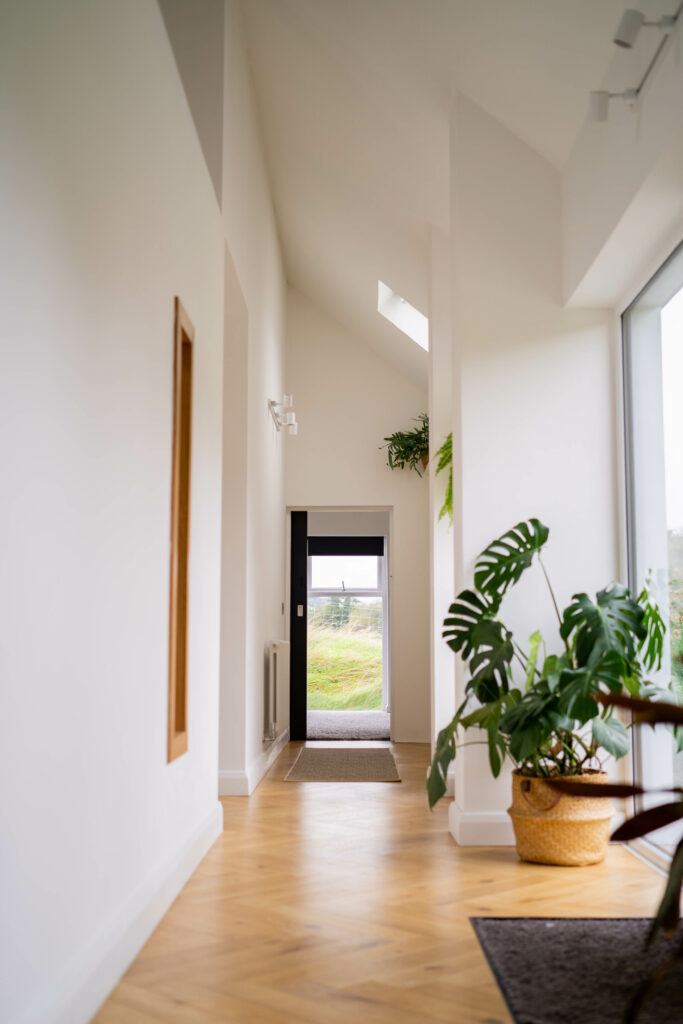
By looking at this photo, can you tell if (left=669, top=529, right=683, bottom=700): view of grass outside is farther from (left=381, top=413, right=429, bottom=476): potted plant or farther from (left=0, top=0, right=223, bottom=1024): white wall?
(left=381, top=413, right=429, bottom=476): potted plant

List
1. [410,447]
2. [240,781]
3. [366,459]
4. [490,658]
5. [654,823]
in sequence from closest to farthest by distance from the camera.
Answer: [654,823] → [490,658] → [240,781] → [410,447] → [366,459]

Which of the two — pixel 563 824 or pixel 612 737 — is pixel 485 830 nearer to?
pixel 563 824

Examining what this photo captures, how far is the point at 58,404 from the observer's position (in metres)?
1.95

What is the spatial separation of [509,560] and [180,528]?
1.33m

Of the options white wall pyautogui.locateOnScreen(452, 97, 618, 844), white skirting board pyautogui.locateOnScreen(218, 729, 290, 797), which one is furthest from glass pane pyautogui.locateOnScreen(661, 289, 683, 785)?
white skirting board pyautogui.locateOnScreen(218, 729, 290, 797)

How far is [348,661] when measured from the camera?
1114cm

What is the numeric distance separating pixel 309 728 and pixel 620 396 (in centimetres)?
577

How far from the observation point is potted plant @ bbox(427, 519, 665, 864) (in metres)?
3.33

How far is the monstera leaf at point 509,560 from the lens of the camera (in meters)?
3.78

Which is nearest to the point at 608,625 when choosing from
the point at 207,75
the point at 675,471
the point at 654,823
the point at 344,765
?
the point at 675,471

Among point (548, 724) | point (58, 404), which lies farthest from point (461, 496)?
point (58, 404)

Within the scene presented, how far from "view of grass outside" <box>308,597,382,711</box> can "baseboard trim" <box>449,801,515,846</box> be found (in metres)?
7.23

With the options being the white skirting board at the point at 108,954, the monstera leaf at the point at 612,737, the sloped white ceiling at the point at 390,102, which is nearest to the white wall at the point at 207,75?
the sloped white ceiling at the point at 390,102

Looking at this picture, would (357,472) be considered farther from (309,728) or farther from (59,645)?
(59,645)
